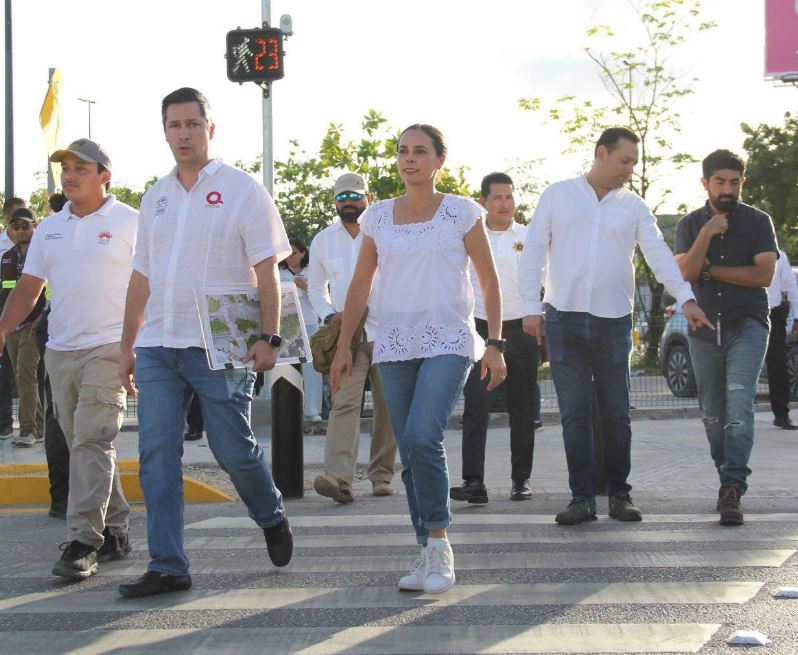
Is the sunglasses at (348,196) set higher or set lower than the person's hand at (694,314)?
higher

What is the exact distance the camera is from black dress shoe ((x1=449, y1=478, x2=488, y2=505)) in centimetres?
831

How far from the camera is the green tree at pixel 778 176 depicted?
48.7m

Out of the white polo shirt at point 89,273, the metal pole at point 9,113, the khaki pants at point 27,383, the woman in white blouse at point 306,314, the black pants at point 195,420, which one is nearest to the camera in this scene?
the white polo shirt at point 89,273

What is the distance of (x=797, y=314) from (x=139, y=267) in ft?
27.5

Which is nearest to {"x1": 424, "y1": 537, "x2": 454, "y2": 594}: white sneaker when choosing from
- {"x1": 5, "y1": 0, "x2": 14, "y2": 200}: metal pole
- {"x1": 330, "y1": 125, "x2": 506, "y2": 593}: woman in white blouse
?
{"x1": 330, "y1": 125, "x2": 506, "y2": 593}: woman in white blouse

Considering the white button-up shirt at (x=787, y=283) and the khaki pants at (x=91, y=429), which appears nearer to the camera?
the khaki pants at (x=91, y=429)

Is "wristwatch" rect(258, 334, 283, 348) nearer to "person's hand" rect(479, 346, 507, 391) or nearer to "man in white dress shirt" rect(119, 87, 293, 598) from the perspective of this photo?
"man in white dress shirt" rect(119, 87, 293, 598)

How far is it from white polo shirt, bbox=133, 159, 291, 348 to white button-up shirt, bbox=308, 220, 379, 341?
2914 millimetres

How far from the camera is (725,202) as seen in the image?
7.66 m

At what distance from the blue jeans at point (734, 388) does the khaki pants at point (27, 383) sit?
6.94 m

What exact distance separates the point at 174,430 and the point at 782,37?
4274cm

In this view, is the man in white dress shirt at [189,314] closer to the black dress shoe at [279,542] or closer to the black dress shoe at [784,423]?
the black dress shoe at [279,542]

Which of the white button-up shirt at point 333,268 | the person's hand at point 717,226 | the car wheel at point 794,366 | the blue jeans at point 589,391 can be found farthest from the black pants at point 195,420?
the car wheel at point 794,366

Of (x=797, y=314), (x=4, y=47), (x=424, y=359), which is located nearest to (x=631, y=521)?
→ (x=424, y=359)
